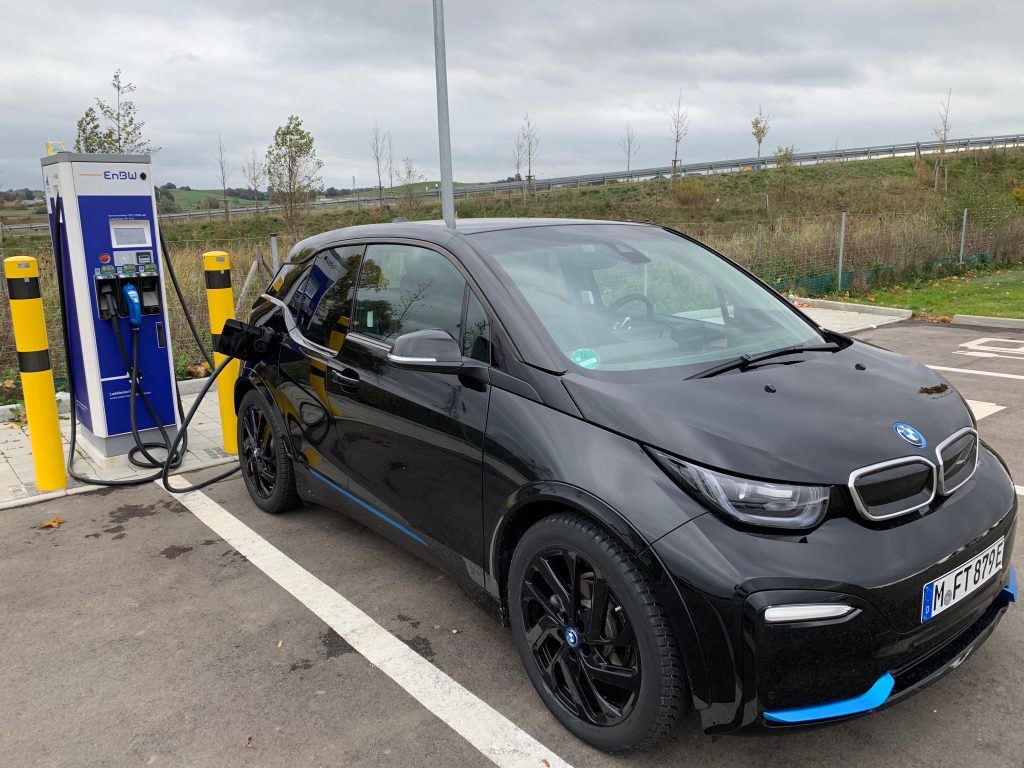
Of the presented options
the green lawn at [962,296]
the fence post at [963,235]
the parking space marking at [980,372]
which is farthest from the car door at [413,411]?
the fence post at [963,235]

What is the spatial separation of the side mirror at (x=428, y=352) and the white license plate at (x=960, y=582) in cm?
169

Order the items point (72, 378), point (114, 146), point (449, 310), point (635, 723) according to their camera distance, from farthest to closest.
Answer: point (114, 146) → point (72, 378) → point (449, 310) → point (635, 723)

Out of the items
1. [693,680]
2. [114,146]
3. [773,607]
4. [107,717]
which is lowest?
[107,717]

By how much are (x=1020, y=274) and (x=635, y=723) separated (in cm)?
1918

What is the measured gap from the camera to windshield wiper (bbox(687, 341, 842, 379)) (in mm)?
2678

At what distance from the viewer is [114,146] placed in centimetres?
1673

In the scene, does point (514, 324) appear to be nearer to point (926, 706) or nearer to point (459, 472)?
point (459, 472)

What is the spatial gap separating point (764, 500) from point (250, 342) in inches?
127

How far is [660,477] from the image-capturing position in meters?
2.26

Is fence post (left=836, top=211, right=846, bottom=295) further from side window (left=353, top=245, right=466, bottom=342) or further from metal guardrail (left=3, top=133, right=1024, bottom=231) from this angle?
metal guardrail (left=3, top=133, right=1024, bottom=231)

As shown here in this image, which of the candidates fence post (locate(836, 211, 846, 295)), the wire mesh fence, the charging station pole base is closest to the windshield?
the charging station pole base

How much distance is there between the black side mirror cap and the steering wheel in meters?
2.00

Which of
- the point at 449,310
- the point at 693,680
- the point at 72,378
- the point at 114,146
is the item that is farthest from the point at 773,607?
the point at 114,146

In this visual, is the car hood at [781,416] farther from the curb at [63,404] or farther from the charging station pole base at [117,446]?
the curb at [63,404]
